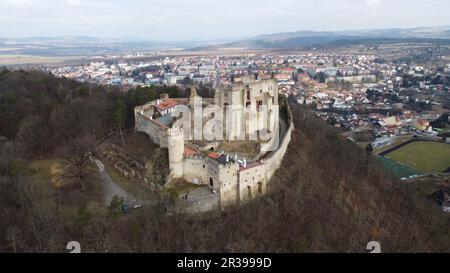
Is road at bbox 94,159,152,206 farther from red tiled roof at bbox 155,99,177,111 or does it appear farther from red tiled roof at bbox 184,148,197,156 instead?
red tiled roof at bbox 155,99,177,111

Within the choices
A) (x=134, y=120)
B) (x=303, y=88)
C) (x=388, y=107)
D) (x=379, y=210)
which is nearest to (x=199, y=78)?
(x=303, y=88)

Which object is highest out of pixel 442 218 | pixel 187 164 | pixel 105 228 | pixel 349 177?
pixel 187 164

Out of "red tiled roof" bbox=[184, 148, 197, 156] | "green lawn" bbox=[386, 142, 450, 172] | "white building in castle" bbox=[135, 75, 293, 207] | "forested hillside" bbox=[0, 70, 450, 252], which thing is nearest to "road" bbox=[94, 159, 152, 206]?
"forested hillside" bbox=[0, 70, 450, 252]

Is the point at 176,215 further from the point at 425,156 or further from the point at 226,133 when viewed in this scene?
the point at 425,156

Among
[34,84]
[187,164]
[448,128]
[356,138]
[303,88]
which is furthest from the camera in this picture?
[303,88]

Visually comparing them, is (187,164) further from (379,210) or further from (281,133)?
(379,210)

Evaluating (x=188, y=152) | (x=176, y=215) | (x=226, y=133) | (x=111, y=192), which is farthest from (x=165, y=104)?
(x=176, y=215)
